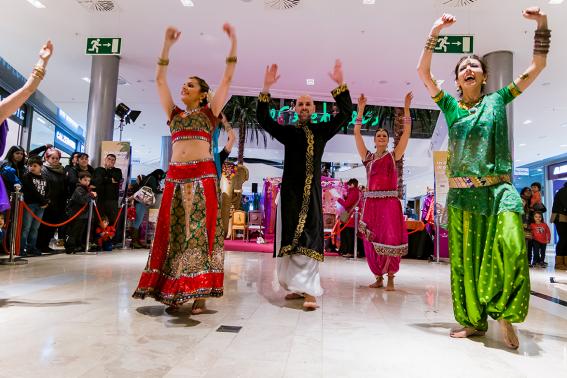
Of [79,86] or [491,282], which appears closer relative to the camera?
[491,282]

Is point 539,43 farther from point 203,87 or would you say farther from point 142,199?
point 142,199

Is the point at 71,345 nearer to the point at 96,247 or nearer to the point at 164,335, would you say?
the point at 164,335

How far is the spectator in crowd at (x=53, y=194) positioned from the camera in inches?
261

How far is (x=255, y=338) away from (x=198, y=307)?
0.67 m

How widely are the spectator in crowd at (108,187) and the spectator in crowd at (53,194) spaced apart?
21.9 inches

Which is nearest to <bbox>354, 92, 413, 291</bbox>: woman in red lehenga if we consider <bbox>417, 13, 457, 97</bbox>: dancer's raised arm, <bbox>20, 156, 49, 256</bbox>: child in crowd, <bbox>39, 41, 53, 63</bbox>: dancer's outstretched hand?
<bbox>417, 13, 457, 97</bbox>: dancer's raised arm

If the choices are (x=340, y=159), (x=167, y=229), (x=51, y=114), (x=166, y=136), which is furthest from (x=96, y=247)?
(x=340, y=159)

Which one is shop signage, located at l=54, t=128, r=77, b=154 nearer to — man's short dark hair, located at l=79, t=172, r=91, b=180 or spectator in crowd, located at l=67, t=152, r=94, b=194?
spectator in crowd, located at l=67, t=152, r=94, b=194

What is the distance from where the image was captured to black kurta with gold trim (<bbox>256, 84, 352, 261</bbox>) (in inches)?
119

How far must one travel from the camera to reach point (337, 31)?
7539 mm

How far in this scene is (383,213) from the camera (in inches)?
160

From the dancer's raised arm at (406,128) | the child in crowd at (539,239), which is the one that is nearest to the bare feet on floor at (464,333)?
the dancer's raised arm at (406,128)

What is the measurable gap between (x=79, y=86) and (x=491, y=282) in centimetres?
1204

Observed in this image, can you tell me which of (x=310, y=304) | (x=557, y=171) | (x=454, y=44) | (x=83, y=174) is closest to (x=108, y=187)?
(x=83, y=174)
